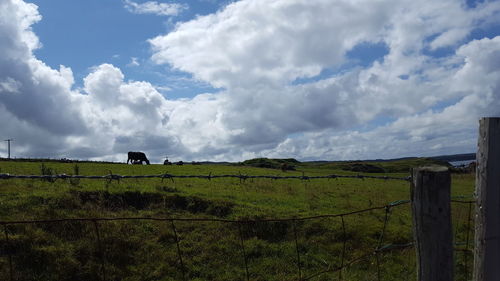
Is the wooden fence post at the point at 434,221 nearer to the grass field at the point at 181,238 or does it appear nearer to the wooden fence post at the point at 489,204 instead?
the wooden fence post at the point at 489,204

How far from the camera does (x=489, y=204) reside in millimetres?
4871

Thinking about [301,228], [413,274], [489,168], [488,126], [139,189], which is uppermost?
[488,126]

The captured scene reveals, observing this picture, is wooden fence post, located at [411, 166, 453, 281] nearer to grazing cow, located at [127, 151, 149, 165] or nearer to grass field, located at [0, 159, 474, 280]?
grass field, located at [0, 159, 474, 280]

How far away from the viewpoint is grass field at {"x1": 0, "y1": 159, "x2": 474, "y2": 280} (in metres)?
8.96

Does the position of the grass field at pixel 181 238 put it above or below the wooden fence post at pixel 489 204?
below

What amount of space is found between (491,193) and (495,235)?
0.50m

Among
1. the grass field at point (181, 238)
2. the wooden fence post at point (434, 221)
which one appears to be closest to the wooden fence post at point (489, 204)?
the wooden fence post at point (434, 221)

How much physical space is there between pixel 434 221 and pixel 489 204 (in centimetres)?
95

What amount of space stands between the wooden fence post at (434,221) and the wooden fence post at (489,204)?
27.5 inches

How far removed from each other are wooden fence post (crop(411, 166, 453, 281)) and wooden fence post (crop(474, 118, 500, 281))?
0.70 meters

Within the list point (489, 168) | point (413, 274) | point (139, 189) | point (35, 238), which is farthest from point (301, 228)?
point (489, 168)

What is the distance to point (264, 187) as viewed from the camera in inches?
746

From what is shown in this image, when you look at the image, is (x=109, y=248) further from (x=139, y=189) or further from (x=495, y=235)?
(x=495, y=235)

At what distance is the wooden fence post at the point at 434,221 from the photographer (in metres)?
4.43
